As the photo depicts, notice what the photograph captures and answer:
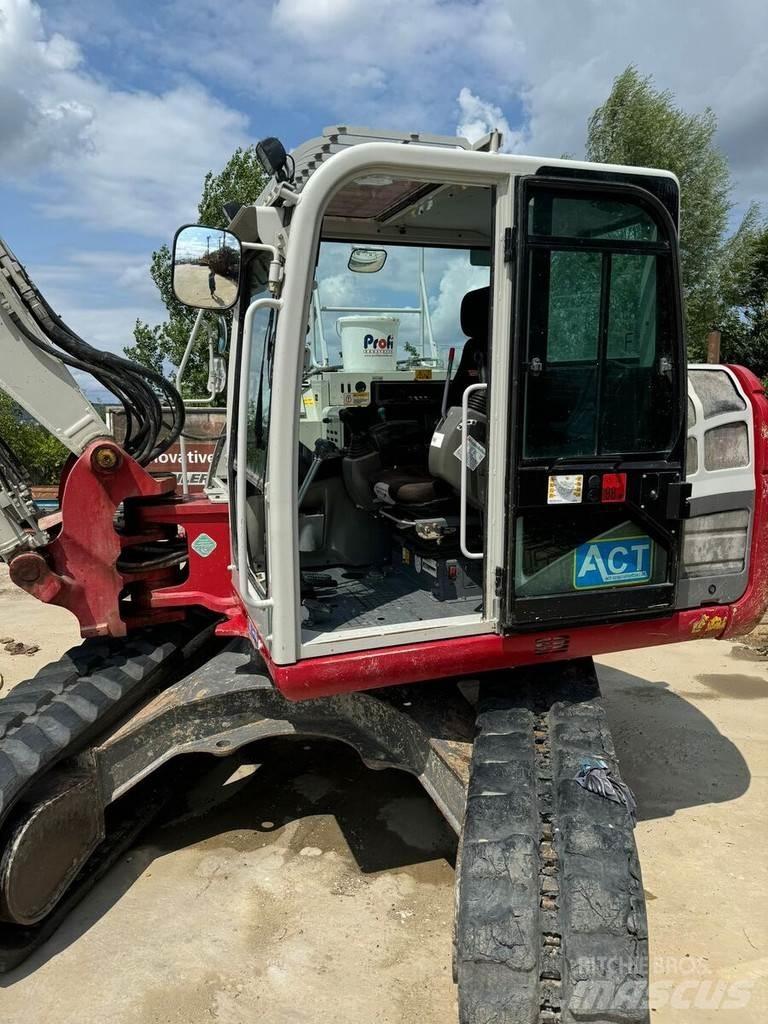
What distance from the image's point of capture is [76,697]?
10.5 ft

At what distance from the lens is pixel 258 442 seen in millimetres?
3299

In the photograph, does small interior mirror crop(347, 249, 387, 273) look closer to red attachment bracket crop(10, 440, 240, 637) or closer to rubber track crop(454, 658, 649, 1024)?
red attachment bracket crop(10, 440, 240, 637)

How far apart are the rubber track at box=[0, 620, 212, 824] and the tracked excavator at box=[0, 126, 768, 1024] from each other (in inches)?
0.5

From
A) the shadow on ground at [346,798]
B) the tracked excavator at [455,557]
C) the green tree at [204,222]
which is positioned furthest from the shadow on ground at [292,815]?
the green tree at [204,222]

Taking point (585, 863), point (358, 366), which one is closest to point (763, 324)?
point (358, 366)

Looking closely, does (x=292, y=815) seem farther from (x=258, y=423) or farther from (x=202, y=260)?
(x=202, y=260)

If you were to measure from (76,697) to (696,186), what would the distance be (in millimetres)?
20767

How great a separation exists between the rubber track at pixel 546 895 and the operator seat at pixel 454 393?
3.77 ft

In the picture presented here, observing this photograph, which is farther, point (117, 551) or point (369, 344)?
point (369, 344)

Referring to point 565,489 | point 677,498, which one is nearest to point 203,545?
point 565,489

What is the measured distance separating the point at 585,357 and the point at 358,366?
475cm

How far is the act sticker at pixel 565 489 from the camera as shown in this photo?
8.98 feet

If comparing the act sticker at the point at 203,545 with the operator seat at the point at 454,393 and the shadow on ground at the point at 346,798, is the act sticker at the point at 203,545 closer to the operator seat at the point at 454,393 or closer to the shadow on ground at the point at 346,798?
the operator seat at the point at 454,393

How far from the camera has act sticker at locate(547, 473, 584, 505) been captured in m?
2.74
